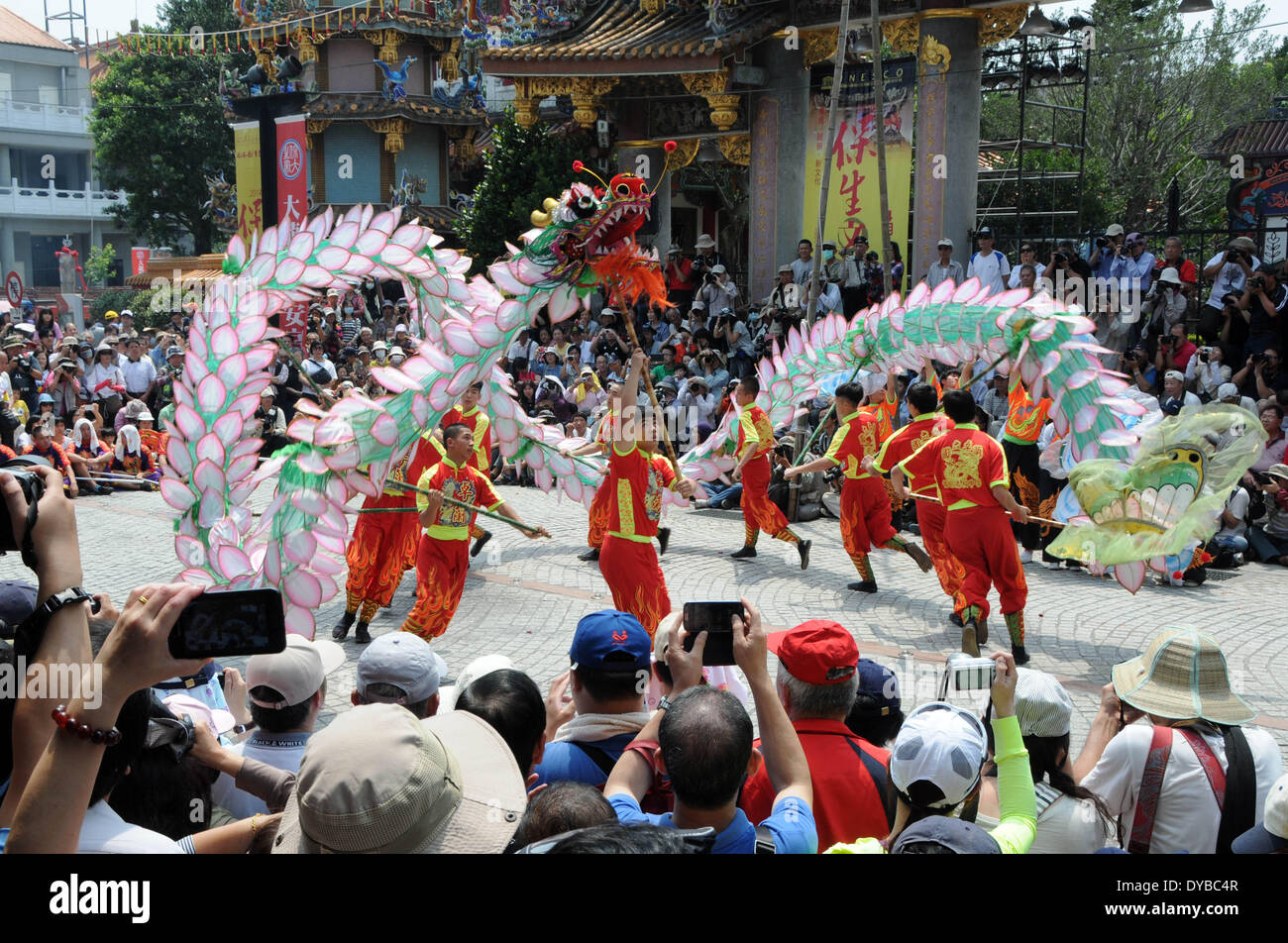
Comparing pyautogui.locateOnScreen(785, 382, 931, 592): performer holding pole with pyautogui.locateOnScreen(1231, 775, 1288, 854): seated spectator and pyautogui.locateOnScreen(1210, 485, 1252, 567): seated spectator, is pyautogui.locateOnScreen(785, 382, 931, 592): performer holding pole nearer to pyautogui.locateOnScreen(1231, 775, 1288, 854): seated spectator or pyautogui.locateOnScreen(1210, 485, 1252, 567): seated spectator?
pyautogui.locateOnScreen(1210, 485, 1252, 567): seated spectator

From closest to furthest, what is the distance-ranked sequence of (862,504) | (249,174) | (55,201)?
(862,504) → (249,174) → (55,201)

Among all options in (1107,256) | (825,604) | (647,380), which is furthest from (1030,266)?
(647,380)

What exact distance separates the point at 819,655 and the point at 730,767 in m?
0.60

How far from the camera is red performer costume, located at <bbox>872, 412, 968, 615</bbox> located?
751 cm

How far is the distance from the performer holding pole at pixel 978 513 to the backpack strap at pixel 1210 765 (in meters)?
3.92

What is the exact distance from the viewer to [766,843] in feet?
7.23

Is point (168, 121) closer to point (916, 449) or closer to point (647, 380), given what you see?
point (916, 449)

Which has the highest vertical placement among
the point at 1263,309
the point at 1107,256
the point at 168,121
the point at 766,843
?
the point at 168,121

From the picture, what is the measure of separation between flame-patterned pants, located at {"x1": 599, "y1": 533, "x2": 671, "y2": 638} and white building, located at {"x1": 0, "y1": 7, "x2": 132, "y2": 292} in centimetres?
3803

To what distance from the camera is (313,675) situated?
314 cm

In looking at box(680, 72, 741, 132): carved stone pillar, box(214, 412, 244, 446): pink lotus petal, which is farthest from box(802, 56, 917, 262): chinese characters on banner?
box(214, 412, 244, 446): pink lotus petal
